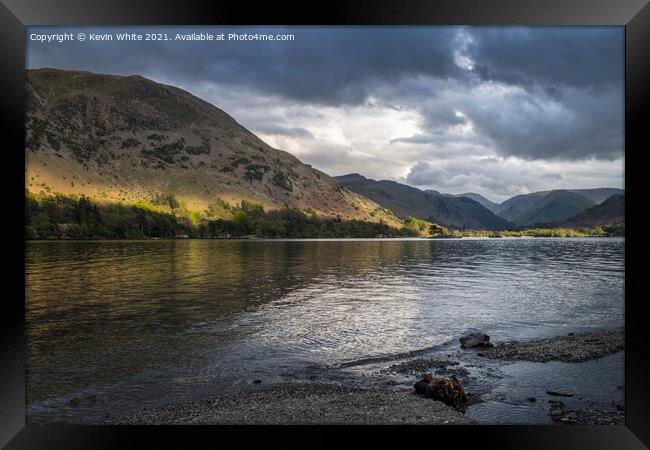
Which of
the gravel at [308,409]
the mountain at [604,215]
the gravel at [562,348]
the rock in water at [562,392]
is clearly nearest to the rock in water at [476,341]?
the gravel at [562,348]

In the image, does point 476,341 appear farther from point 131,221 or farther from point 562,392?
point 131,221

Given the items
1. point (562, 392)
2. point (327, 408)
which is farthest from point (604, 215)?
point (327, 408)

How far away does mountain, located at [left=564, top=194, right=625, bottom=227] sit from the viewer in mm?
162000

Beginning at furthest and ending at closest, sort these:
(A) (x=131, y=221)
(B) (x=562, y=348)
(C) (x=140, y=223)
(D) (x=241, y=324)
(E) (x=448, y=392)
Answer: (C) (x=140, y=223)
(A) (x=131, y=221)
(D) (x=241, y=324)
(B) (x=562, y=348)
(E) (x=448, y=392)

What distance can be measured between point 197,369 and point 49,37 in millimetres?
11386

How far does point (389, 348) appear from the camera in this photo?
18.6 metres

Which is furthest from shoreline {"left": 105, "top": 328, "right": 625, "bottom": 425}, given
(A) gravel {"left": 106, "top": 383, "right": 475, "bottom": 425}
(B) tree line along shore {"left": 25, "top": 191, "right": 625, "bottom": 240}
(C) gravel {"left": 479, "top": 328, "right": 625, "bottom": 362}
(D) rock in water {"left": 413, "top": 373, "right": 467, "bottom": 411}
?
(B) tree line along shore {"left": 25, "top": 191, "right": 625, "bottom": 240}

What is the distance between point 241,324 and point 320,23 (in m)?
18.7

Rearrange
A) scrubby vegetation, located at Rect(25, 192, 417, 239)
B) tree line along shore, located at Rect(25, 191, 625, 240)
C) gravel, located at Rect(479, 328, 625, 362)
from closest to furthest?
1. gravel, located at Rect(479, 328, 625, 362)
2. scrubby vegetation, located at Rect(25, 192, 417, 239)
3. tree line along shore, located at Rect(25, 191, 625, 240)

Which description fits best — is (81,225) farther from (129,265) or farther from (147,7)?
(147,7)

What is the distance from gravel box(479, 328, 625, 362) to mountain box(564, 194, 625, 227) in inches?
6365

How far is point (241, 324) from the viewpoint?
23562mm

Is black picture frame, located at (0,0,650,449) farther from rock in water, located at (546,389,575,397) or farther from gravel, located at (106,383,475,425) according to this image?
rock in water, located at (546,389,575,397)

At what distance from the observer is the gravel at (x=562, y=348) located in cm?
1616
